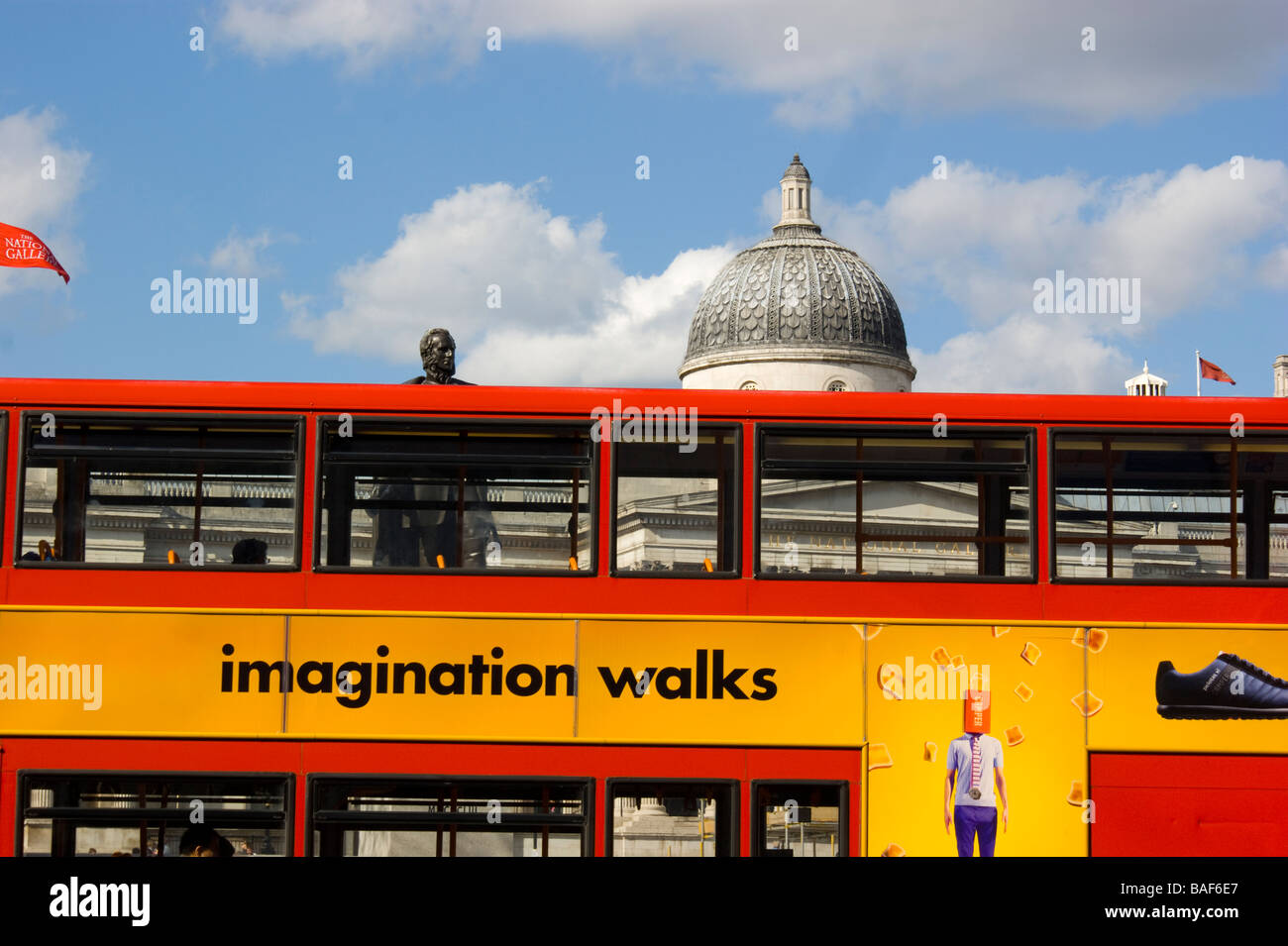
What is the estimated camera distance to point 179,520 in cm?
996

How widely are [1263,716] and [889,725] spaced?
2334 mm

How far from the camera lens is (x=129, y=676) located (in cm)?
973

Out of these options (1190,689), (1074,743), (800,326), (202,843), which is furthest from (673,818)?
(800,326)

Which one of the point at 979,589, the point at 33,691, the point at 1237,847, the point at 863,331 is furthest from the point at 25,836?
the point at 863,331

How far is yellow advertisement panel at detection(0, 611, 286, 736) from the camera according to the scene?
9.68 m

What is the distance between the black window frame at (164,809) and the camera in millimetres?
9664

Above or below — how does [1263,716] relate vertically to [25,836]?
above

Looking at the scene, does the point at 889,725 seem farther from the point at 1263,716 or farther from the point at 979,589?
the point at 1263,716

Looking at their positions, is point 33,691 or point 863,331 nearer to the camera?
point 33,691

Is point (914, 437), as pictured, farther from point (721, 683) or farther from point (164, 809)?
point (164, 809)

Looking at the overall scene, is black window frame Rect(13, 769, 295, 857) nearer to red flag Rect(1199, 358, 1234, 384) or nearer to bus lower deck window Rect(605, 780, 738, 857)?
bus lower deck window Rect(605, 780, 738, 857)

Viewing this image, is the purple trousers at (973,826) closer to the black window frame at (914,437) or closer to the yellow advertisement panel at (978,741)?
the yellow advertisement panel at (978,741)

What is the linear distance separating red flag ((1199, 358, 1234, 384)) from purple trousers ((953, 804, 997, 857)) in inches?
672

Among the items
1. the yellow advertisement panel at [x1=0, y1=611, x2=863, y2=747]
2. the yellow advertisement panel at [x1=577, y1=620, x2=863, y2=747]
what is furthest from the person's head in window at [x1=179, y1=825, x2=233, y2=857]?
the yellow advertisement panel at [x1=577, y1=620, x2=863, y2=747]
